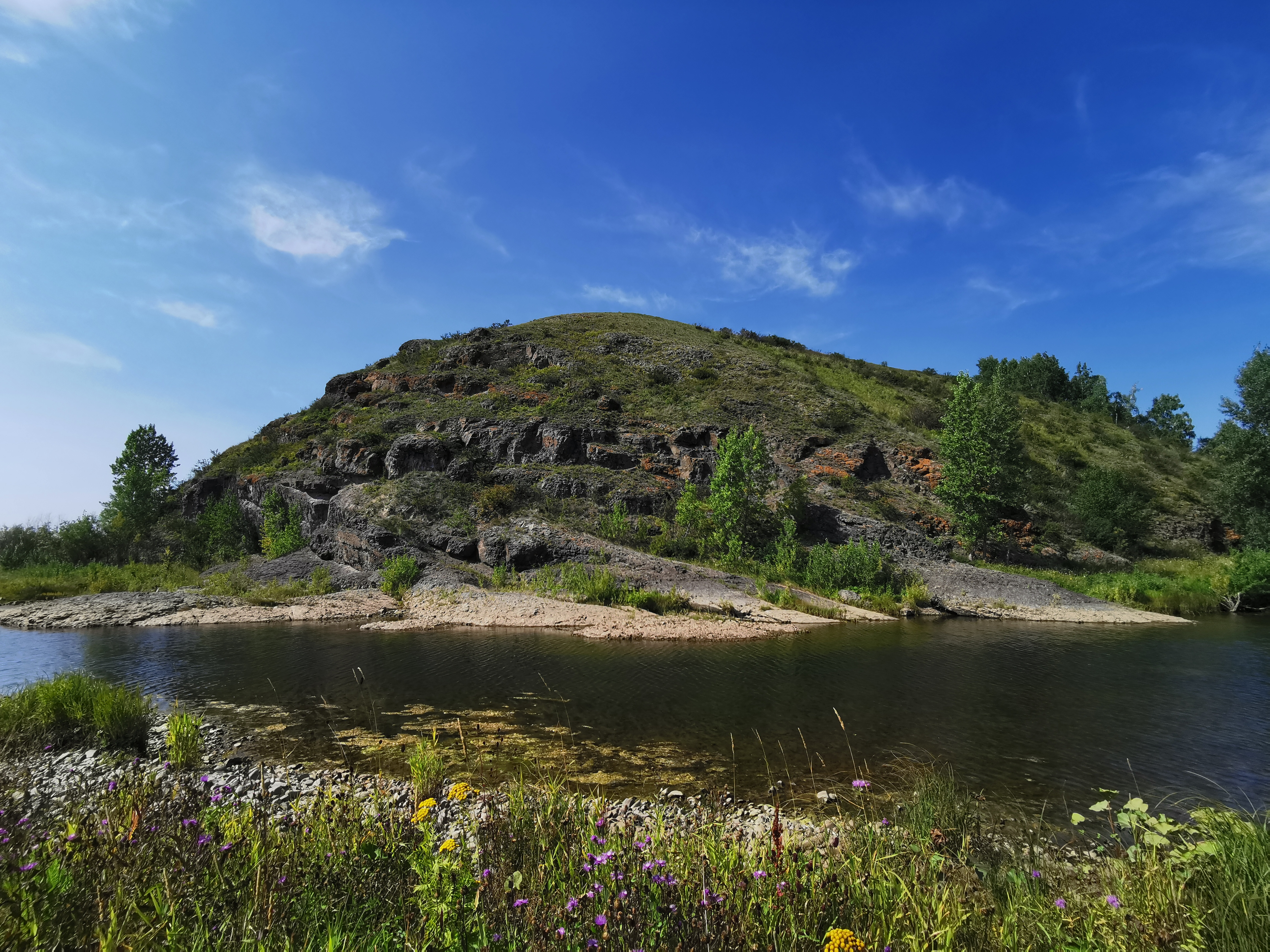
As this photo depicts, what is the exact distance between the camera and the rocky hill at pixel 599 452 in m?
46.4

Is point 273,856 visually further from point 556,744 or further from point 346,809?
point 556,744

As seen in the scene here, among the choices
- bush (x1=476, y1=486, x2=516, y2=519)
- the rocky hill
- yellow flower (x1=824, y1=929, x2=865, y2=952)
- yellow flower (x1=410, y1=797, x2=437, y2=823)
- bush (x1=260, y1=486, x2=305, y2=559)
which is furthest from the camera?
bush (x1=260, y1=486, x2=305, y2=559)

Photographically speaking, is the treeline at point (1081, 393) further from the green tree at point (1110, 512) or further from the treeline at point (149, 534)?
the treeline at point (149, 534)

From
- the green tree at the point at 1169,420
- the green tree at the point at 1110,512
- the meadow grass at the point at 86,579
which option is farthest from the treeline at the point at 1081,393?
the meadow grass at the point at 86,579

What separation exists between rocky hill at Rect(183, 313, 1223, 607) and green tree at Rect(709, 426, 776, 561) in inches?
218

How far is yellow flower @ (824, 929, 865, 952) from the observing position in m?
3.10

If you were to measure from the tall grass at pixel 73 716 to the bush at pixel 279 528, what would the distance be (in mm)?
42195

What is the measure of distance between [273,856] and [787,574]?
3780 centimetres

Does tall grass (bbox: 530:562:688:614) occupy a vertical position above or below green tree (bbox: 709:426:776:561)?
below

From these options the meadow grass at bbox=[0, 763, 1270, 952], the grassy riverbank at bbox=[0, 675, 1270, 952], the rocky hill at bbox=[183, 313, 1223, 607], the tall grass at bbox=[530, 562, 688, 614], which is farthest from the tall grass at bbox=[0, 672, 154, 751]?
the rocky hill at bbox=[183, 313, 1223, 607]

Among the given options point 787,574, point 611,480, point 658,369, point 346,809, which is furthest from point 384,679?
point 658,369

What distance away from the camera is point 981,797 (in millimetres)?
6727

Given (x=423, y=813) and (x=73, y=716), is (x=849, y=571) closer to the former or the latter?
(x=423, y=813)

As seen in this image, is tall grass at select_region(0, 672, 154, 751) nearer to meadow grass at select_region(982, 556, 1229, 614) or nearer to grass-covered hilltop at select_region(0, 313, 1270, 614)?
grass-covered hilltop at select_region(0, 313, 1270, 614)
